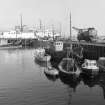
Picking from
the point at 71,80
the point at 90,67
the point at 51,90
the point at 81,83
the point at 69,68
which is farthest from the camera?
the point at 90,67

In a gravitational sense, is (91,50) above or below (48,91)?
above

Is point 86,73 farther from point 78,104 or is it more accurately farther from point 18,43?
point 18,43

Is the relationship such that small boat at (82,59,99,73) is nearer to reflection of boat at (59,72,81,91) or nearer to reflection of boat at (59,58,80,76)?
reflection of boat at (59,58,80,76)

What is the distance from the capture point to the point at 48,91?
40.4 m

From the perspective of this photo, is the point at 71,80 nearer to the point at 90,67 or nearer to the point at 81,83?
the point at 81,83

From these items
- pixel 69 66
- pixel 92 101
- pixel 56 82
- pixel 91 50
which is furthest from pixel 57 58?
pixel 92 101

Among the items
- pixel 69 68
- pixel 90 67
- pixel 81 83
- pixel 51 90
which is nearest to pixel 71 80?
pixel 81 83

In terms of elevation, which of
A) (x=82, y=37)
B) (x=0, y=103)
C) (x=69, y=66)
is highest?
(x=82, y=37)

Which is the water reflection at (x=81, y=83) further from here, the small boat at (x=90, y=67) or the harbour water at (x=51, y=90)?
the small boat at (x=90, y=67)

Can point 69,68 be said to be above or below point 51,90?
above

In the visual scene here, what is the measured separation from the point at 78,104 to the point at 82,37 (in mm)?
87029

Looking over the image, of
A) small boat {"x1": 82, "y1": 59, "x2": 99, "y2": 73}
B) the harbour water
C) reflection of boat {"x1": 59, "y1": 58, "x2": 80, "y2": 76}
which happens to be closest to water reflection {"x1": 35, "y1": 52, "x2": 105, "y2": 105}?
the harbour water

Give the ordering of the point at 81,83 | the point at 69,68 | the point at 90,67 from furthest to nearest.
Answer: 1. the point at 90,67
2. the point at 69,68
3. the point at 81,83

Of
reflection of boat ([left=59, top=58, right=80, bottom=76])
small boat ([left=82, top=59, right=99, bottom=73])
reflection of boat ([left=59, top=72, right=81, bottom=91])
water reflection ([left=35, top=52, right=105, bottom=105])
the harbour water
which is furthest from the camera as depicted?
small boat ([left=82, top=59, right=99, bottom=73])
